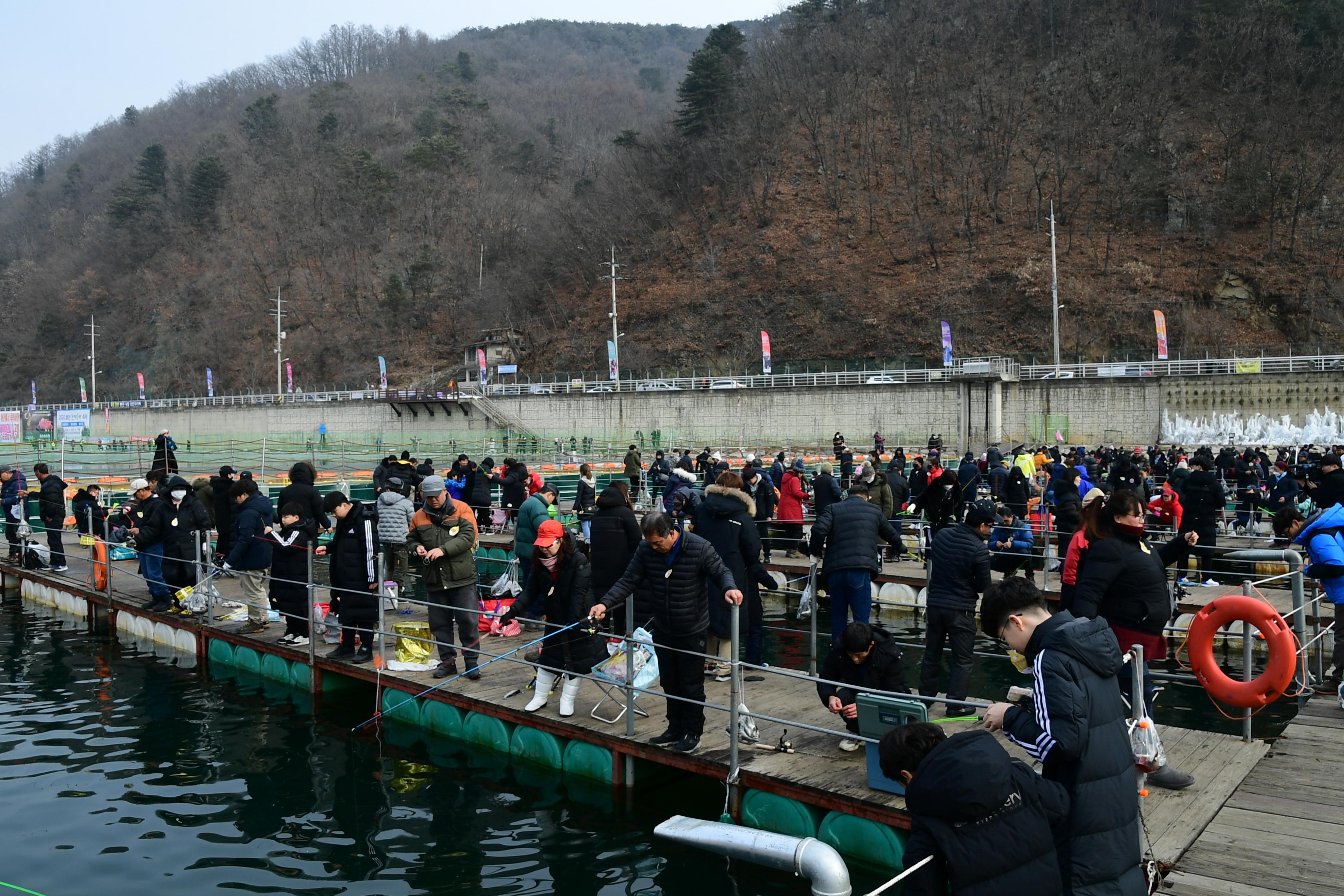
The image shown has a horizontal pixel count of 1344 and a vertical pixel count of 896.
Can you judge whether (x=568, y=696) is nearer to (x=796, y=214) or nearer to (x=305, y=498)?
(x=305, y=498)

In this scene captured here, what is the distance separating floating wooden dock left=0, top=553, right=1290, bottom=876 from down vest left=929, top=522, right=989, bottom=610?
95 centimetres

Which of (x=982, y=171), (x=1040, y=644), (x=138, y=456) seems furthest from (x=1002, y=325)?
(x=1040, y=644)

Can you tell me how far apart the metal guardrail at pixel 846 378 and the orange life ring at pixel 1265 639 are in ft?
134

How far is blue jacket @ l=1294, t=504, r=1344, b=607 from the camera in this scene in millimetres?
7883

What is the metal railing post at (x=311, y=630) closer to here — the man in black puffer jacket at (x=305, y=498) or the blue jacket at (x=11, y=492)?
the man in black puffer jacket at (x=305, y=498)

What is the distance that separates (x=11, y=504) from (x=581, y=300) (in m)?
62.6

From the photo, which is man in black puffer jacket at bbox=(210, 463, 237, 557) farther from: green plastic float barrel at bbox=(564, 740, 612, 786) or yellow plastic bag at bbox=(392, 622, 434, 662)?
green plastic float barrel at bbox=(564, 740, 612, 786)

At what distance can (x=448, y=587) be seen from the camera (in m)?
9.59

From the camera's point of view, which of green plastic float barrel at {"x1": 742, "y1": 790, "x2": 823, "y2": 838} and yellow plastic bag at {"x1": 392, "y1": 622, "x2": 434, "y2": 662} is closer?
green plastic float barrel at {"x1": 742, "y1": 790, "x2": 823, "y2": 838}

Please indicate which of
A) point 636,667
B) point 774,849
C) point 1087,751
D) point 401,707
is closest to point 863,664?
point 774,849

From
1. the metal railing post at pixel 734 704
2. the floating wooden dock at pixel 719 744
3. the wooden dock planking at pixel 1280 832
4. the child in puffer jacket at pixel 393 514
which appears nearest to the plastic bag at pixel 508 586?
the floating wooden dock at pixel 719 744

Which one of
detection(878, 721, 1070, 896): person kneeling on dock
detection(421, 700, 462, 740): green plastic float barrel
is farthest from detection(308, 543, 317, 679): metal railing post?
detection(878, 721, 1070, 896): person kneeling on dock

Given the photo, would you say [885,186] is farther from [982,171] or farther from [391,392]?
[391,392]

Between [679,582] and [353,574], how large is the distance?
4.79 m
